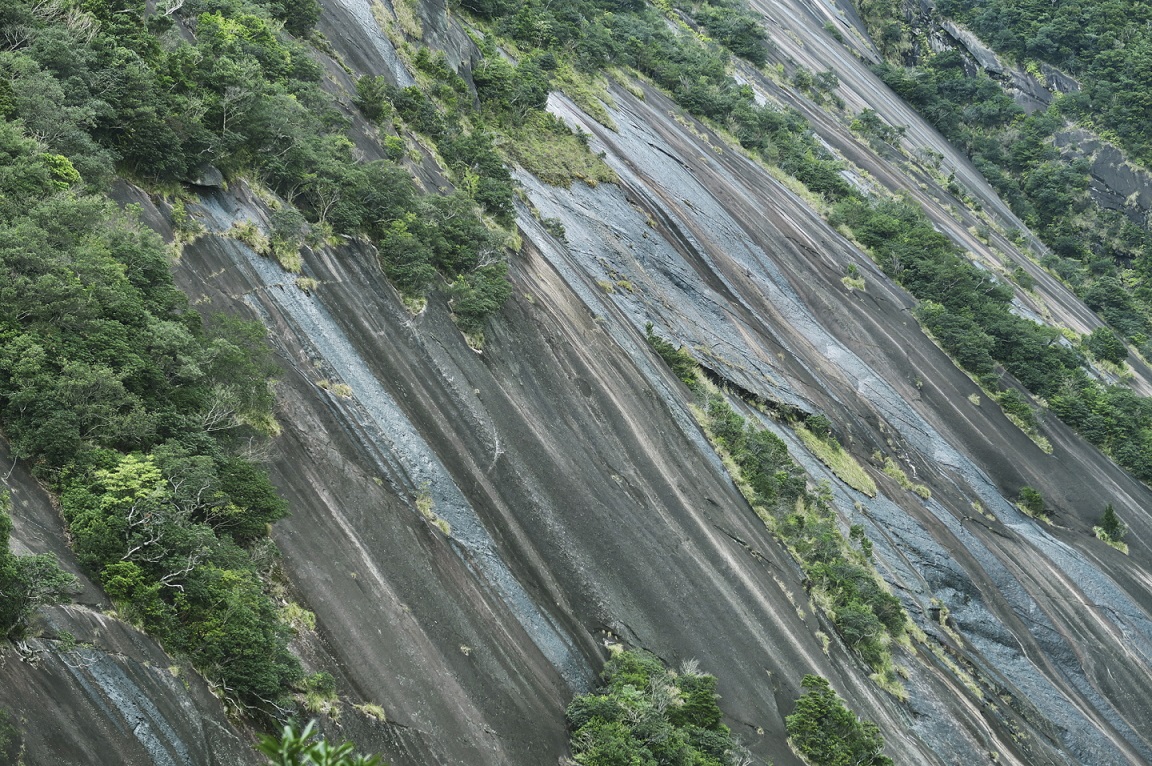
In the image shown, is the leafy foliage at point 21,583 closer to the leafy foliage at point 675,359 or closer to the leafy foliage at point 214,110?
the leafy foliage at point 214,110

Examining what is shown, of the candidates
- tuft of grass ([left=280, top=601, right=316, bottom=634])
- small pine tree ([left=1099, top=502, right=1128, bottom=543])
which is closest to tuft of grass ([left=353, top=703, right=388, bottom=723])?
tuft of grass ([left=280, top=601, right=316, bottom=634])

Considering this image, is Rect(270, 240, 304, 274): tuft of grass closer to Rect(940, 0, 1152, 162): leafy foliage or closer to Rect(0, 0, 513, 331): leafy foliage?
Rect(0, 0, 513, 331): leafy foliage

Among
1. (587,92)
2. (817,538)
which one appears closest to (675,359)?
(817,538)

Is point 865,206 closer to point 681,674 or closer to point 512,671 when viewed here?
point 681,674

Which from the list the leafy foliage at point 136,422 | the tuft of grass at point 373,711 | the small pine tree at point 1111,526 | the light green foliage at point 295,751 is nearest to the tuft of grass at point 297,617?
the leafy foliage at point 136,422

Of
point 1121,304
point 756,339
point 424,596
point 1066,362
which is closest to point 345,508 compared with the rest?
point 424,596

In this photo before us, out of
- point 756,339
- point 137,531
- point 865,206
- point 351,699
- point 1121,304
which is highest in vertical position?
point 1121,304
